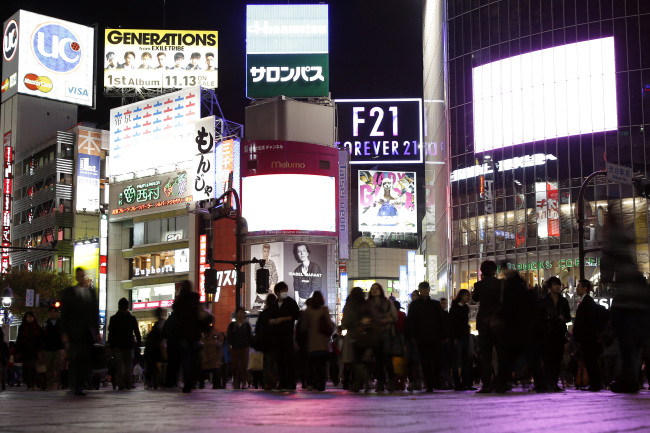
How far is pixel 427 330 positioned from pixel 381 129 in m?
50.5

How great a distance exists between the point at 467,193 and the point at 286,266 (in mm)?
12071

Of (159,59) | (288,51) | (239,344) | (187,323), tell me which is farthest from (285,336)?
(159,59)

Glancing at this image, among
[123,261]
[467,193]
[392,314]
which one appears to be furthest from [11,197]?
[392,314]

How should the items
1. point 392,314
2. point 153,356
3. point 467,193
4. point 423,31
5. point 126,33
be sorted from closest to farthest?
point 392,314 → point 153,356 → point 467,193 → point 126,33 → point 423,31

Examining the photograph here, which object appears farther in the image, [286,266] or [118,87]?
[118,87]

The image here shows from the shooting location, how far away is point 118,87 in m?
68.9

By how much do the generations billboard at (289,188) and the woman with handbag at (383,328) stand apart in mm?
37680

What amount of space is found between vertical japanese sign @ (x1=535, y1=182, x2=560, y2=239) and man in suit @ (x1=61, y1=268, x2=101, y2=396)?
40833 mm

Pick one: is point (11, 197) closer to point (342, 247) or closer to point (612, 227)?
point (342, 247)

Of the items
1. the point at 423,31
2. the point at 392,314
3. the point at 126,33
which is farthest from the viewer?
the point at 423,31

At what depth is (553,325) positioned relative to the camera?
1430 centimetres

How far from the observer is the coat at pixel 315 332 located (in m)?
14.9

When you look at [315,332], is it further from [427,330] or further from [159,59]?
[159,59]

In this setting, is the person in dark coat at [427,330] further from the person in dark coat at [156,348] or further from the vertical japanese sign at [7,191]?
the vertical japanese sign at [7,191]
